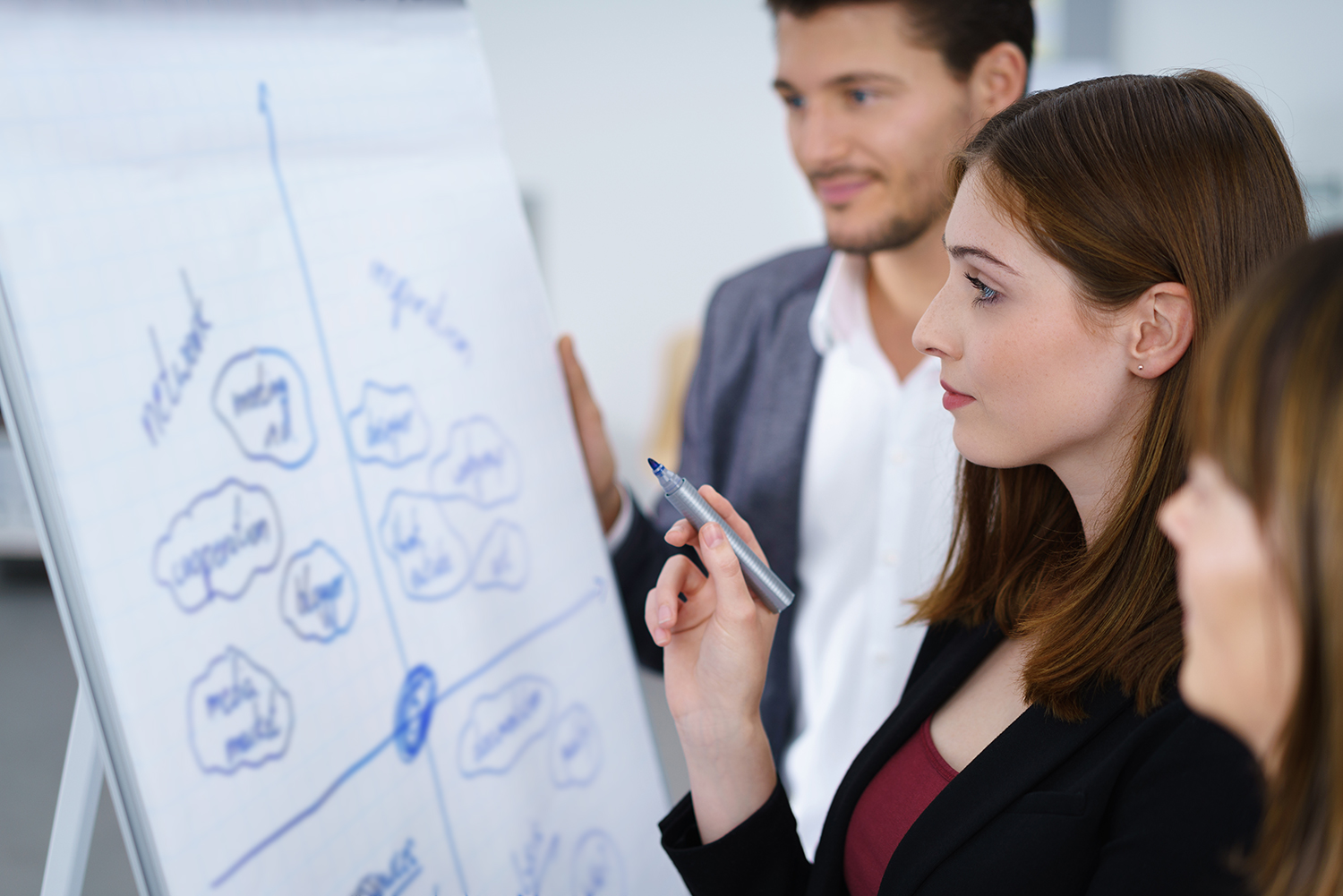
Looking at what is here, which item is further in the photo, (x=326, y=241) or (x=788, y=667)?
(x=788, y=667)

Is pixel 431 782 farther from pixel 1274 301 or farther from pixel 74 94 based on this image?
pixel 1274 301

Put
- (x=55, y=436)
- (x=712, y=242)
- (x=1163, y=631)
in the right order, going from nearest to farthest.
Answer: (x=55, y=436) < (x=1163, y=631) < (x=712, y=242)

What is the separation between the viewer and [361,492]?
84 cm

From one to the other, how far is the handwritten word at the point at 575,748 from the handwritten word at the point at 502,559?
0.16 metres

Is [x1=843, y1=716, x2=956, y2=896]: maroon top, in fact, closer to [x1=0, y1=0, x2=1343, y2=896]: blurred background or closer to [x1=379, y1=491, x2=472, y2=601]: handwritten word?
[x1=379, y1=491, x2=472, y2=601]: handwritten word

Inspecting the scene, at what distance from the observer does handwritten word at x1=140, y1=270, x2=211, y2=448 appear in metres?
0.68

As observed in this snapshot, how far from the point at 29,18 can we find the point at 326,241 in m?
0.27

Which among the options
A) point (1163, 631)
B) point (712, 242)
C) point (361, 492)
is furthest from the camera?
point (712, 242)

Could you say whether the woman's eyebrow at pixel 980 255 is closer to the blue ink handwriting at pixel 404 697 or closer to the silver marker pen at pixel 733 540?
the silver marker pen at pixel 733 540

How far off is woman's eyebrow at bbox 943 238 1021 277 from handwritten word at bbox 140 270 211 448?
62 centimetres

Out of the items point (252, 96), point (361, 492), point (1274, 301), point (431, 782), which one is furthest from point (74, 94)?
point (1274, 301)

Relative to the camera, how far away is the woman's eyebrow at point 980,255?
769mm

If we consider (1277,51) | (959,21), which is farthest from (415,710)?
(1277,51)

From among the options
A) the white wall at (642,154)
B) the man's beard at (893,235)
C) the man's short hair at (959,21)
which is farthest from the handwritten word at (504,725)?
the white wall at (642,154)
